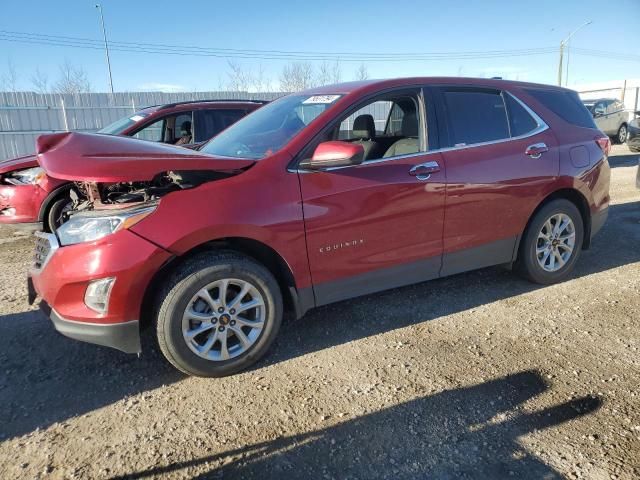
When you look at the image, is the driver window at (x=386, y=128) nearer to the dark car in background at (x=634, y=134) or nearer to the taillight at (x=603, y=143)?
the taillight at (x=603, y=143)

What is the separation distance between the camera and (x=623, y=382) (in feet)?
9.22

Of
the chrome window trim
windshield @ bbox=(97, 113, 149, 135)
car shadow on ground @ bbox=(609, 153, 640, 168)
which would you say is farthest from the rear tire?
car shadow on ground @ bbox=(609, 153, 640, 168)

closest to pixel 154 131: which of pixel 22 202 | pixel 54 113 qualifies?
pixel 22 202

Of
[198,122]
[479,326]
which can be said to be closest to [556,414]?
[479,326]

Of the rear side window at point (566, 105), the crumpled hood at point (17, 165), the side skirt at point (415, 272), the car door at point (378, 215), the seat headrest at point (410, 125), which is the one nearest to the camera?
the car door at point (378, 215)

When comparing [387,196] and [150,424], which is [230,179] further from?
[150,424]

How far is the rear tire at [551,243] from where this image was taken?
13.7 ft

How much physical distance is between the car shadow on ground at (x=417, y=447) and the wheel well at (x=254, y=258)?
0.98 metres

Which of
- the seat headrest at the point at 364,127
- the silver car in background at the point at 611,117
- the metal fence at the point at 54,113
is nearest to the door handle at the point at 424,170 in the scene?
the seat headrest at the point at 364,127

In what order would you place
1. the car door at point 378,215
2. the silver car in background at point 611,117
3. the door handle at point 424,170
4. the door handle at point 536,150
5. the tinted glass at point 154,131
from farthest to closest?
the silver car in background at point 611,117 < the tinted glass at point 154,131 < the door handle at point 536,150 < the door handle at point 424,170 < the car door at point 378,215

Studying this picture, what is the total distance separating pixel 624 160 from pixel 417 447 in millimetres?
14591

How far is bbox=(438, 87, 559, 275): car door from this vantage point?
3705mm

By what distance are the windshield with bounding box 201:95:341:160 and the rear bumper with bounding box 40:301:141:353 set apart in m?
1.38

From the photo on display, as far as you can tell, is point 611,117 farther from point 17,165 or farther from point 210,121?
point 17,165
